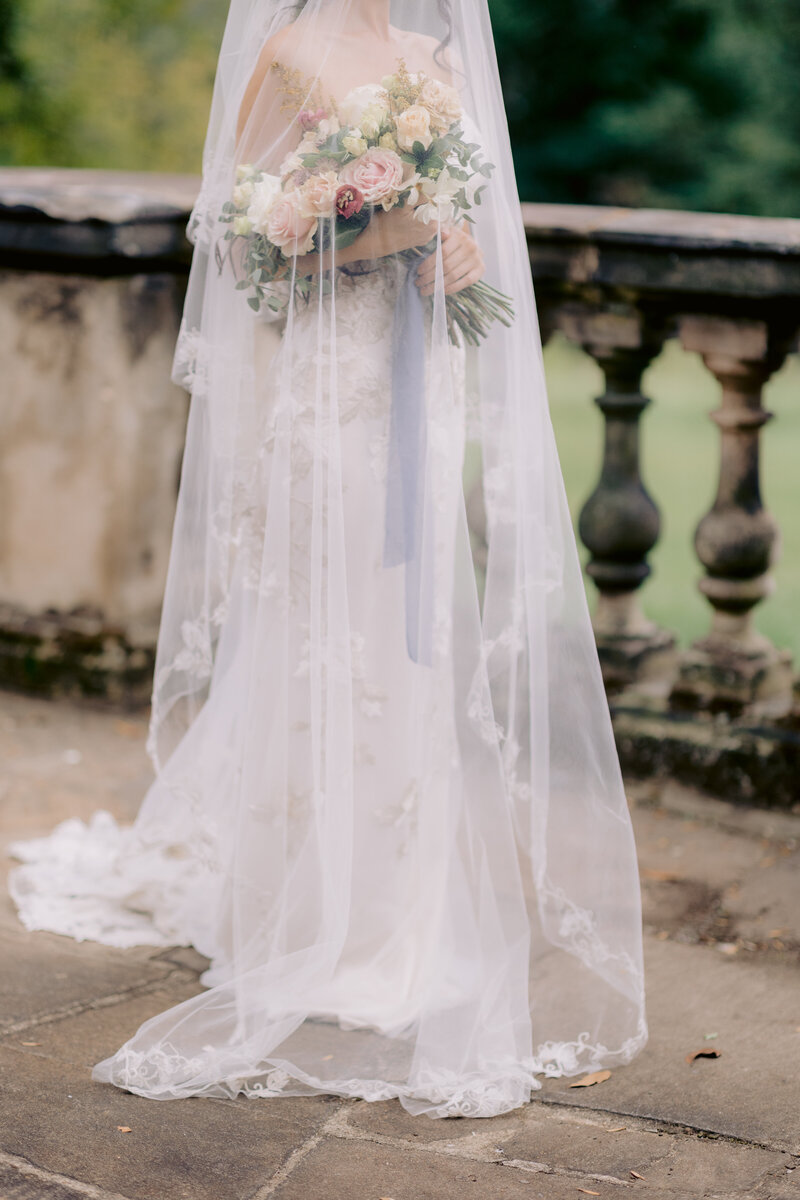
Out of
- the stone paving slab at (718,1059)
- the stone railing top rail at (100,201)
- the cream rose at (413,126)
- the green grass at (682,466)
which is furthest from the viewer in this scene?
the green grass at (682,466)

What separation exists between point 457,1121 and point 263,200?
1.78 meters

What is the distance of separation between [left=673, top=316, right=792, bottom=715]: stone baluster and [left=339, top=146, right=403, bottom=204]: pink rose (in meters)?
1.37

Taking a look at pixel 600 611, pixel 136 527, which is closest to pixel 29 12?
pixel 136 527

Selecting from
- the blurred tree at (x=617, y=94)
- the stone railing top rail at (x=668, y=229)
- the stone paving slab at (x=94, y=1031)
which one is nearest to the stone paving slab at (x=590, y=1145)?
the stone paving slab at (x=94, y=1031)

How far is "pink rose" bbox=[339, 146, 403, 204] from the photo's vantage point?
2633 millimetres

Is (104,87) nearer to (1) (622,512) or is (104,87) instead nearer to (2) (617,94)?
(1) (622,512)

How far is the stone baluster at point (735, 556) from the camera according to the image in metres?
3.75

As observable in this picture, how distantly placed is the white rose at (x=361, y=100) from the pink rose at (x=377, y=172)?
7 centimetres

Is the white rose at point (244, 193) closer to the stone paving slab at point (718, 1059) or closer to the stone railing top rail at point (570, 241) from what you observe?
the stone railing top rail at point (570, 241)

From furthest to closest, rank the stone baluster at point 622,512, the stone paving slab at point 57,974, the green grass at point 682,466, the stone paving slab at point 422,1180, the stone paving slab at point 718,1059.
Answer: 1. the green grass at point 682,466
2. the stone baluster at point 622,512
3. the stone paving slab at point 57,974
4. the stone paving slab at point 718,1059
5. the stone paving slab at point 422,1180

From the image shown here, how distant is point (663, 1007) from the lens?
2920 millimetres

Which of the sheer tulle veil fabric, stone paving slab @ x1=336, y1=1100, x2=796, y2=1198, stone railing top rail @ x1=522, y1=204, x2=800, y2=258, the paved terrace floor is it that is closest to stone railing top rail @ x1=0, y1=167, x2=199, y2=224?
stone railing top rail @ x1=522, y1=204, x2=800, y2=258

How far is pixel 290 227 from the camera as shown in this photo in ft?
8.95

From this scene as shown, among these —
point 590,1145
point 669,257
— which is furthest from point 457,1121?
point 669,257
